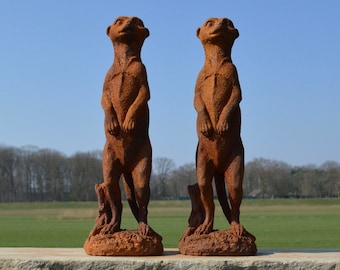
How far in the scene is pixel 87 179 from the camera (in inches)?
2525

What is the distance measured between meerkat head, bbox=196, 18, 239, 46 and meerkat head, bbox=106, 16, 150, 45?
77cm

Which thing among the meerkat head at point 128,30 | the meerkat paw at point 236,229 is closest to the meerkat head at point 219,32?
the meerkat head at point 128,30

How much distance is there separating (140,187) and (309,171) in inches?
2816

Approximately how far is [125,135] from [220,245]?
1.82 m

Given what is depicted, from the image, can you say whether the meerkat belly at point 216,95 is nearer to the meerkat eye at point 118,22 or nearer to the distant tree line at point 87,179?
the meerkat eye at point 118,22

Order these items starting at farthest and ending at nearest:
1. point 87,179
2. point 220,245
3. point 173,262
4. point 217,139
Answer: point 87,179 < point 217,139 < point 220,245 < point 173,262

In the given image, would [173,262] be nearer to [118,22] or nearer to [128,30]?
[128,30]

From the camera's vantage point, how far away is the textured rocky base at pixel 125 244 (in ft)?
25.6

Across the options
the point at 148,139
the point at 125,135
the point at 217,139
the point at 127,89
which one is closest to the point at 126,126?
the point at 125,135

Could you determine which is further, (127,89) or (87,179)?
(87,179)

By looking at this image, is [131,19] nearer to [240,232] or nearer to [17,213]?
[240,232]

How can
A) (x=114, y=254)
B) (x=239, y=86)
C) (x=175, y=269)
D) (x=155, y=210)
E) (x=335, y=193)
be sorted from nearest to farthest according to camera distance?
(x=175, y=269), (x=114, y=254), (x=239, y=86), (x=155, y=210), (x=335, y=193)

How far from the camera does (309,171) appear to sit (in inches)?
3051

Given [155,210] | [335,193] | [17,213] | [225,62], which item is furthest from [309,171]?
[225,62]
